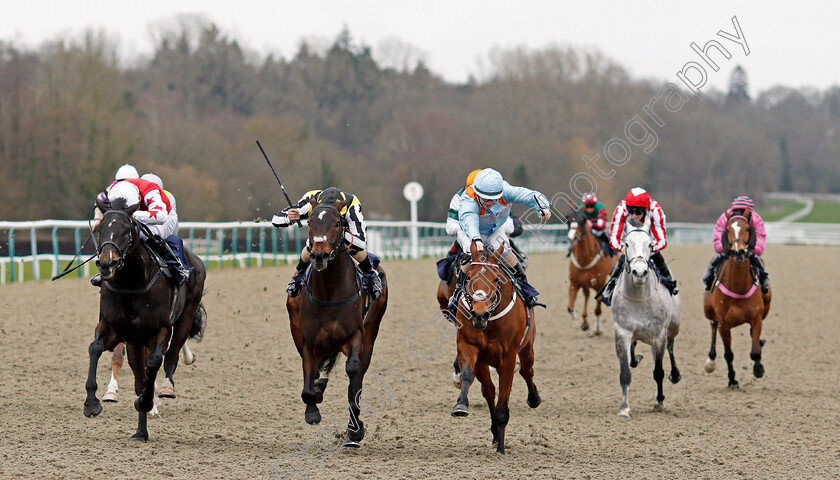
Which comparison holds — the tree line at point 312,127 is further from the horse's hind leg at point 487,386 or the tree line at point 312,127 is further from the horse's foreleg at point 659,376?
the horse's hind leg at point 487,386

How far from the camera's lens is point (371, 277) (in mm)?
6805

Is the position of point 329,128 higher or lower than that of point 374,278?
higher

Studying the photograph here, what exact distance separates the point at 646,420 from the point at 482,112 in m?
40.9

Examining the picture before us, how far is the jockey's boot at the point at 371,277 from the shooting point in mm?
6801

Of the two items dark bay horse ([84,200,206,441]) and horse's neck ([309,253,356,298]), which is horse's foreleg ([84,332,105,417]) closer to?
dark bay horse ([84,200,206,441])

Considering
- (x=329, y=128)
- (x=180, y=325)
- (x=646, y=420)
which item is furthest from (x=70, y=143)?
(x=646, y=420)

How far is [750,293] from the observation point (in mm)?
9344

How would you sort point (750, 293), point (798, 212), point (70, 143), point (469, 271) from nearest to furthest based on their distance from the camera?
1. point (469, 271)
2. point (750, 293)
3. point (70, 143)
4. point (798, 212)

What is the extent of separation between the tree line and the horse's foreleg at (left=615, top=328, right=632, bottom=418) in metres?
18.2

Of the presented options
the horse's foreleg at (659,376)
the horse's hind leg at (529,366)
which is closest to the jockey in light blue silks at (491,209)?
the horse's hind leg at (529,366)

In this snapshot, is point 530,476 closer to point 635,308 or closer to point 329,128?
point 635,308

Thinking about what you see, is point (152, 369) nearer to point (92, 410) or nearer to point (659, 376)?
point (92, 410)

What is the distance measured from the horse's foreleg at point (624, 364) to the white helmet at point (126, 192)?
4.21 metres

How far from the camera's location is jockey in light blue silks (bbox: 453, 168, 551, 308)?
21.5 feet
